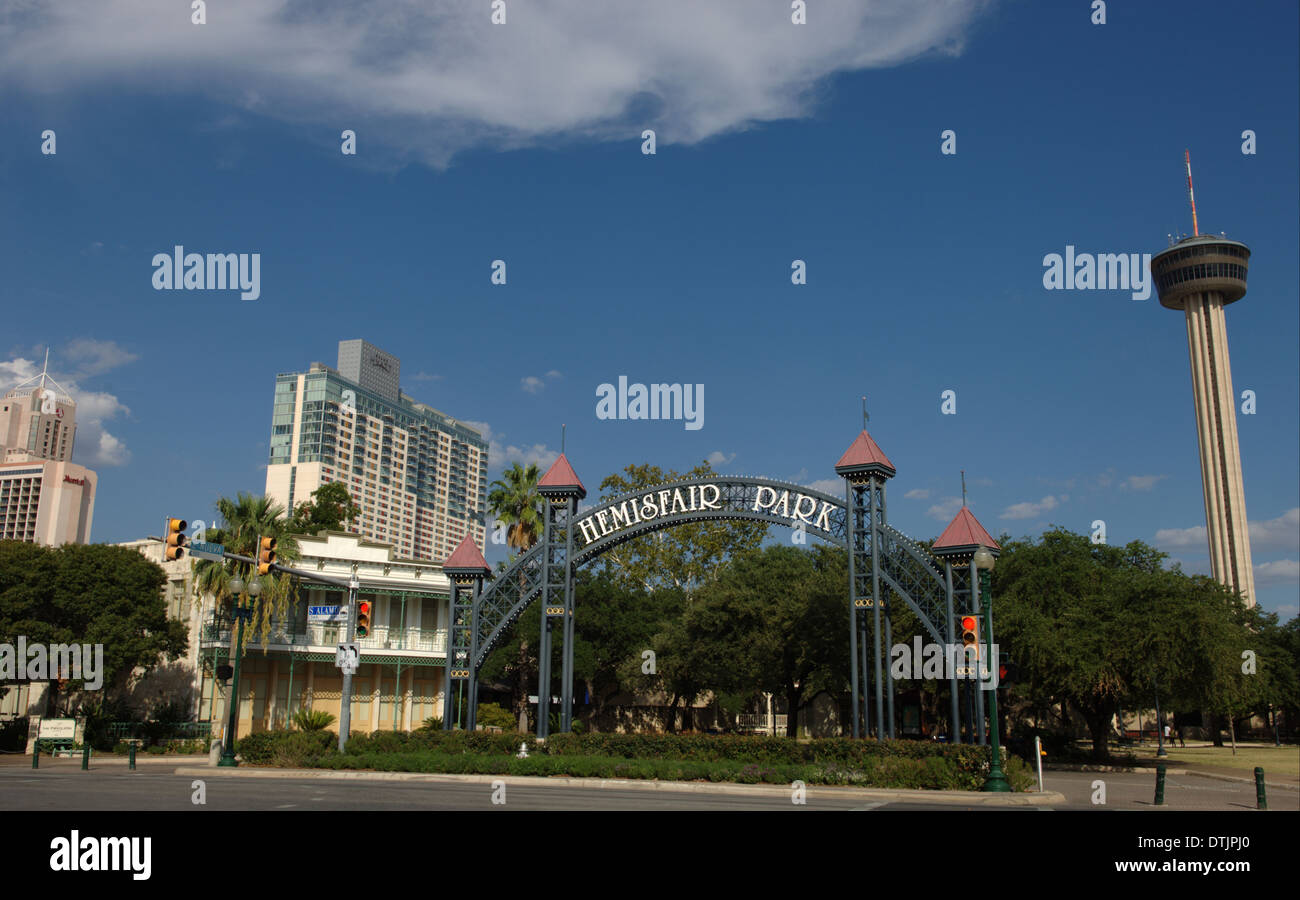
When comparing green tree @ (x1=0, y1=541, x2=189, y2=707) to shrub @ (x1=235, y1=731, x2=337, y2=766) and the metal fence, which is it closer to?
the metal fence

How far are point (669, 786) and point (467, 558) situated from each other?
40.1ft

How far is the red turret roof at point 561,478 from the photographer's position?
109 feet

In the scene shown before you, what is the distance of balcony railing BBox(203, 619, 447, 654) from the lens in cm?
4609

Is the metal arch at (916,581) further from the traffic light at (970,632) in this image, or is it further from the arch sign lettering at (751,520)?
the traffic light at (970,632)

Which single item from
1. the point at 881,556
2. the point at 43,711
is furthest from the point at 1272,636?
the point at 43,711

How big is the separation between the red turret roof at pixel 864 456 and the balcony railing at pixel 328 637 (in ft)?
82.7

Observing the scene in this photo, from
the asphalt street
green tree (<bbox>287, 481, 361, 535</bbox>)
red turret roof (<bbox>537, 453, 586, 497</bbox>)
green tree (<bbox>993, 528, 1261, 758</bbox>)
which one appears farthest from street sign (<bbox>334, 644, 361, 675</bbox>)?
green tree (<bbox>287, 481, 361, 535</bbox>)

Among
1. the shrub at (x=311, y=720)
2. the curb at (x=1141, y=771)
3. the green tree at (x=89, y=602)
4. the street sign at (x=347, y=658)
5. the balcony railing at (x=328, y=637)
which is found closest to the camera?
the street sign at (x=347, y=658)

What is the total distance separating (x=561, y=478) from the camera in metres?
33.4

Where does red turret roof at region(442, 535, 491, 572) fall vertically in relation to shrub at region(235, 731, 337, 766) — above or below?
above

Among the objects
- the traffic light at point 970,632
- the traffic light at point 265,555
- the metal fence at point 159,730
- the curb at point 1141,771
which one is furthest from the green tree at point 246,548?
the curb at point 1141,771

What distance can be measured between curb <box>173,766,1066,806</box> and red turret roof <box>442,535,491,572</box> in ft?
26.1
